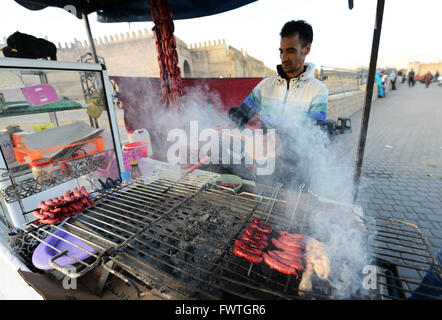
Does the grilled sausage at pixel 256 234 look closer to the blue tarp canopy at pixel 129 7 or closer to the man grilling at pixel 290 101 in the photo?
the man grilling at pixel 290 101

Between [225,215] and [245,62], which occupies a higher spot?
[245,62]

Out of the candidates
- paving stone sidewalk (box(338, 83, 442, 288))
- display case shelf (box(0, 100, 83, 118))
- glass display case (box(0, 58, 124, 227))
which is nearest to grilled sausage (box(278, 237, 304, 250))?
paving stone sidewalk (box(338, 83, 442, 288))

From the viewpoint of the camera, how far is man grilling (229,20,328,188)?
2.54m

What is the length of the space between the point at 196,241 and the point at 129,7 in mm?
3878

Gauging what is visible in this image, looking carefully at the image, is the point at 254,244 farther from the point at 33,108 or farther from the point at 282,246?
the point at 33,108

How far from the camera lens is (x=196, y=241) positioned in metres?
1.79

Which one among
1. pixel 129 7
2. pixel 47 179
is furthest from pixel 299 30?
pixel 47 179

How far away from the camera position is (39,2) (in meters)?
2.84

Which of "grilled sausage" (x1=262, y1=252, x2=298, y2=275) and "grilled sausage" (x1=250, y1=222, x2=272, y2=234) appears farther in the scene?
"grilled sausage" (x1=250, y1=222, x2=272, y2=234)

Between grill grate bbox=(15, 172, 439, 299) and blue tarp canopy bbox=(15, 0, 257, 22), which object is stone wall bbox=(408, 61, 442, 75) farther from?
grill grate bbox=(15, 172, 439, 299)

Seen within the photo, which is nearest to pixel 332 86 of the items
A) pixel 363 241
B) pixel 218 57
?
pixel 363 241

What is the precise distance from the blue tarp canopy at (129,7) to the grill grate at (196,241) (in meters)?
2.87
